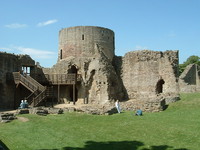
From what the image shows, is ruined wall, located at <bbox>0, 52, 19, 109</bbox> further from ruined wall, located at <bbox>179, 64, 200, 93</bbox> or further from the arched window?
ruined wall, located at <bbox>179, 64, 200, 93</bbox>

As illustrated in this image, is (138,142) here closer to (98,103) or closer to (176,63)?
(98,103)

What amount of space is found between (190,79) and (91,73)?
12323 mm

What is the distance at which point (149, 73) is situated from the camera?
34.0 meters

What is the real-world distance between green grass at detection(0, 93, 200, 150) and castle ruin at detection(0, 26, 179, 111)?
10.9 metres

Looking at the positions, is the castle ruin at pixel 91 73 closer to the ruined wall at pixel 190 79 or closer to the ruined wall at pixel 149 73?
the ruined wall at pixel 149 73

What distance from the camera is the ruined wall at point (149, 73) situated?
32.3 m

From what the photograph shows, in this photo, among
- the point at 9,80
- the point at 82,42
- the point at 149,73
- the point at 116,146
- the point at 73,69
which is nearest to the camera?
the point at 116,146

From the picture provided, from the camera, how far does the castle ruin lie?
103 ft

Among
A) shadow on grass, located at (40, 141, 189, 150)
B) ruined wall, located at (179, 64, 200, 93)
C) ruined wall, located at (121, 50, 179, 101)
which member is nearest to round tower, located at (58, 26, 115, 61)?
ruined wall, located at (121, 50, 179, 101)

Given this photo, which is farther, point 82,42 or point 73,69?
point 82,42

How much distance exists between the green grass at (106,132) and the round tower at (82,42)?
51.6 feet

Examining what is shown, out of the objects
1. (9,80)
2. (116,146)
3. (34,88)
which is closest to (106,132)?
(116,146)

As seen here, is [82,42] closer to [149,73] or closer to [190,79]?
[149,73]

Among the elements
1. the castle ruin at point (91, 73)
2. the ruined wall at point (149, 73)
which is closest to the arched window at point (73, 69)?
the castle ruin at point (91, 73)
